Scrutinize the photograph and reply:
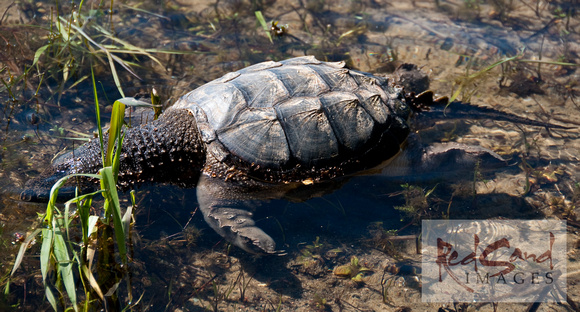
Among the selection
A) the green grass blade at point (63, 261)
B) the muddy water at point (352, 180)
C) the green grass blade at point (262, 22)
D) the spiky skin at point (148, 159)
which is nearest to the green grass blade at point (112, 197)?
the green grass blade at point (63, 261)

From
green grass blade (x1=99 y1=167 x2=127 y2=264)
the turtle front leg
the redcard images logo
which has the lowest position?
the redcard images logo

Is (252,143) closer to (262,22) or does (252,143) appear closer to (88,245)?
(88,245)

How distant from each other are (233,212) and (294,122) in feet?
2.60

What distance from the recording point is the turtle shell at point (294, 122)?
3084 millimetres

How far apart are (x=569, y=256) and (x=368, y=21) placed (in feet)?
11.9

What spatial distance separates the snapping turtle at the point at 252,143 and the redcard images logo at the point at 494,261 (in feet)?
2.76

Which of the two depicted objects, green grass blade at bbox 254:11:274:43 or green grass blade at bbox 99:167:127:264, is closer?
green grass blade at bbox 99:167:127:264

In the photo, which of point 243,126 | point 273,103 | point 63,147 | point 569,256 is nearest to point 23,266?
point 63,147

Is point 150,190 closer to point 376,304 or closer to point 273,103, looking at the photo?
point 273,103

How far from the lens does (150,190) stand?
10.7 feet

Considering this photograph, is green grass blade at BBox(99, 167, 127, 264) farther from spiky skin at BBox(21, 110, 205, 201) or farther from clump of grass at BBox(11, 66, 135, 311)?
spiky skin at BBox(21, 110, 205, 201)

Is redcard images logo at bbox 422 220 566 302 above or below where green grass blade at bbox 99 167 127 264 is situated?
below

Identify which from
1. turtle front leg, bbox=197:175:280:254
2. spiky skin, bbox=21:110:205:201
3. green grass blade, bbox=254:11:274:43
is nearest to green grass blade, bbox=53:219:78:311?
spiky skin, bbox=21:110:205:201

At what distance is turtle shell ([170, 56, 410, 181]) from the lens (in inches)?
121
